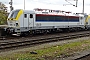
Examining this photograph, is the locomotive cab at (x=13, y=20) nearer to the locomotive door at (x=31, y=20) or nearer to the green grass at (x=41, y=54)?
the locomotive door at (x=31, y=20)

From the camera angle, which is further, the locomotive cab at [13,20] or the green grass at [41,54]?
the locomotive cab at [13,20]

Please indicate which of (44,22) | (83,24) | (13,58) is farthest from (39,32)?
(13,58)

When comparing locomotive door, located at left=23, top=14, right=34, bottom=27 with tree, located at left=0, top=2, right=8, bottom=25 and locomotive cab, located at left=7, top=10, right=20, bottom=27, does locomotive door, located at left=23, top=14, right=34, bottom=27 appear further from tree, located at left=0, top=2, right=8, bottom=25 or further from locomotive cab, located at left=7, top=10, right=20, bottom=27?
tree, located at left=0, top=2, right=8, bottom=25

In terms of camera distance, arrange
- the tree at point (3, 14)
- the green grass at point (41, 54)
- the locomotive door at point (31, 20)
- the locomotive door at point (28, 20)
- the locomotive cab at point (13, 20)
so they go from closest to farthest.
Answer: the green grass at point (41, 54) → the locomotive cab at point (13, 20) → the locomotive door at point (28, 20) → the locomotive door at point (31, 20) → the tree at point (3, 14)

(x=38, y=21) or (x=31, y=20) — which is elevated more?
(x=31, y=20)

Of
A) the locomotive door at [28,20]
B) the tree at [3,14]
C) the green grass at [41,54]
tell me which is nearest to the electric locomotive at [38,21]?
the locomotive door at [28,20]

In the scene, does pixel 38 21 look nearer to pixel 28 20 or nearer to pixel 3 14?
pixel 28 20

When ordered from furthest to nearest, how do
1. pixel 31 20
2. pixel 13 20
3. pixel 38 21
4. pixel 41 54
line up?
pixel 38 21, pixel 31 20, pixel 13 20, pixel 41 54

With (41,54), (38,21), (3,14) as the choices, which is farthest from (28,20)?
(3,14)

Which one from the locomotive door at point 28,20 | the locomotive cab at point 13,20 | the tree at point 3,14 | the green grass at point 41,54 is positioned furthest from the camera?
the tree at point 3,14

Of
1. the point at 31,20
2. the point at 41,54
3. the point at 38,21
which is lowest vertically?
the point at 41,54

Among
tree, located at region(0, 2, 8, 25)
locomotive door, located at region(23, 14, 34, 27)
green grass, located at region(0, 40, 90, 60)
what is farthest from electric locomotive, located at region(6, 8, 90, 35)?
tree, located at region(0, 2, 8, 25)

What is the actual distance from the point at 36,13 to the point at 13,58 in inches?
615

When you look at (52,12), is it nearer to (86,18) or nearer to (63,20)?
(63,20)
